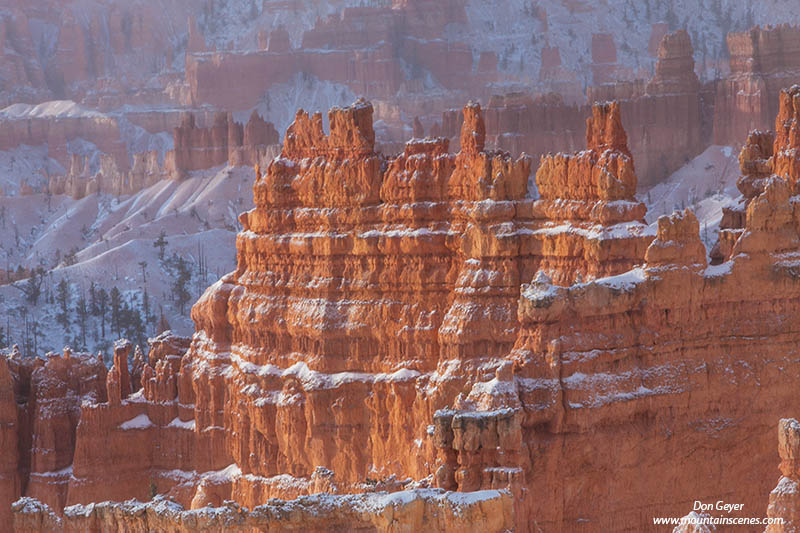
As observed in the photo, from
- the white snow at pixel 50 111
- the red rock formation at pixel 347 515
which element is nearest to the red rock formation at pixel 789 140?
the red rock formation at pixel 347 515

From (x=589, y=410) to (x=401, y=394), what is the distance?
1026 cm

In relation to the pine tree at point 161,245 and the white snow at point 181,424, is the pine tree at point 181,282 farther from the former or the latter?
the white snow at point 181,424

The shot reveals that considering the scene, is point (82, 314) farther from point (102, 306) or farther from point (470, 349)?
point (470, 349)

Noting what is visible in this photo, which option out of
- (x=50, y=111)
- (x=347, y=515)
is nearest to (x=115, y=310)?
(x=347, y=515)

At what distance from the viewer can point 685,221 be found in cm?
4369

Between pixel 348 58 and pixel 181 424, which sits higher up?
pixel 348 58

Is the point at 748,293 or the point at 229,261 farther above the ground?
the point at 229,261

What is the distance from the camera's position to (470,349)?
4875cm

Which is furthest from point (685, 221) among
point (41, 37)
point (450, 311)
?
point (41, 37)

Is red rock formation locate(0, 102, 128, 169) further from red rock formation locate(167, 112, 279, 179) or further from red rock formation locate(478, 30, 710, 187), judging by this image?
red rock formation locate(478, 30, 710, 187)

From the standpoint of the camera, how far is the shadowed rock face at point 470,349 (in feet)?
138

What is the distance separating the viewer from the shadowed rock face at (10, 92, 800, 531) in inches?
1661

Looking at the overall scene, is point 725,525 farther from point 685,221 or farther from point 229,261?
point 229,261

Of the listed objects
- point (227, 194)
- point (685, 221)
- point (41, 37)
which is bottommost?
point (685, 221)
